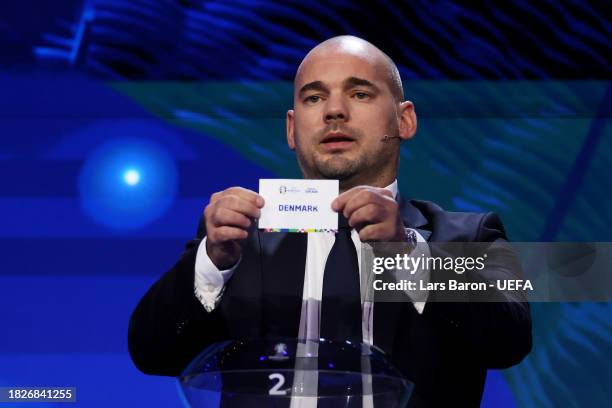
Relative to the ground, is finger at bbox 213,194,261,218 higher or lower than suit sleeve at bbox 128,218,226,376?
higher

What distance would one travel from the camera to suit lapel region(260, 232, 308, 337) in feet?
5.36

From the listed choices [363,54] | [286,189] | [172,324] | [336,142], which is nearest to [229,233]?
[286,189]

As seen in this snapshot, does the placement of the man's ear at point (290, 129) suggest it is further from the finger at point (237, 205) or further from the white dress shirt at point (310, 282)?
the finger at point (237, 205)

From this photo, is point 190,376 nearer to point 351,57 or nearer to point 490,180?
point 351,57

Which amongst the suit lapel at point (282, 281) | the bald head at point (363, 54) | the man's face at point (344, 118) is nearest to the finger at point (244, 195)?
the suit lapel at point (282, 281)

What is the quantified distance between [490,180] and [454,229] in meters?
0.37

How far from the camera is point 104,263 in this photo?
213cm

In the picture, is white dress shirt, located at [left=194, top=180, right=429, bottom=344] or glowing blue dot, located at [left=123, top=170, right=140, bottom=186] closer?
white dress shirt, located at [left=194, top=180, right=429, bottom=344]

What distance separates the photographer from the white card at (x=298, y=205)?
146 centimetres

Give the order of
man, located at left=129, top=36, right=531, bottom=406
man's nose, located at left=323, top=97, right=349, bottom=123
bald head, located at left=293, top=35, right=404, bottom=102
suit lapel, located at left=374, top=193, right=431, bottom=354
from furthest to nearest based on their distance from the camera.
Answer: bald head, located at left=293, top=35, right=404, bottom=102
man's nose, located at left=323, top=97, right=349, bottom=123
suit lapel, located at left=374, top=193, right=431, bottom=354
man, located at left=129, top=36, right=531, bottom=406

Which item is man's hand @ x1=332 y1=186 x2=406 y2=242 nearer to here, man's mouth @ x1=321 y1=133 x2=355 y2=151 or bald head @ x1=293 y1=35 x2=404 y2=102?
man's mouth @ x1=321 y1=133 x2=355 y2=151

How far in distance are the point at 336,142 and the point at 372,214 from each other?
512 mm

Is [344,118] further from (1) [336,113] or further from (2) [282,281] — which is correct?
(2) [282,281]

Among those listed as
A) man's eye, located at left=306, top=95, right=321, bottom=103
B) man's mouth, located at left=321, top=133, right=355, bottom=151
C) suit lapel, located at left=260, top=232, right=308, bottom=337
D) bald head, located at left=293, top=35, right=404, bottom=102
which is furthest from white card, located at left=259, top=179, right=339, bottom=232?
bald head, located at left=293, top=35, right=404, bottom=102
